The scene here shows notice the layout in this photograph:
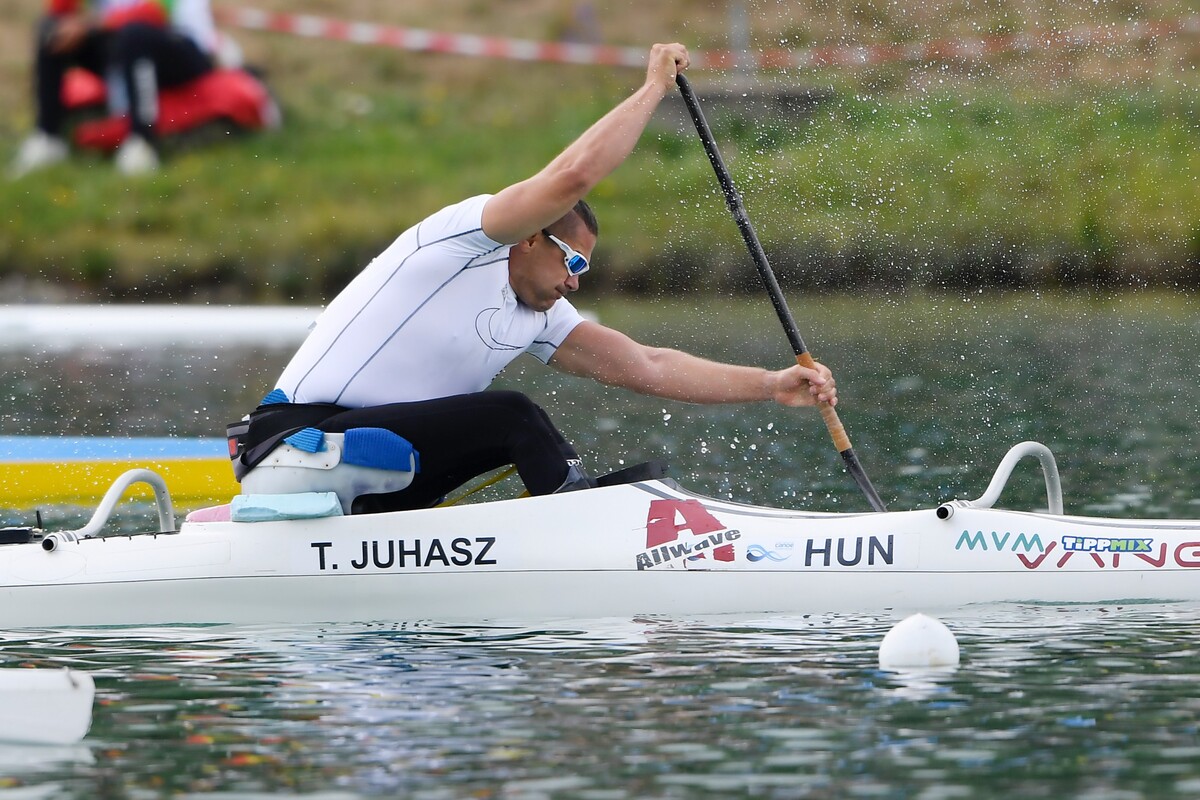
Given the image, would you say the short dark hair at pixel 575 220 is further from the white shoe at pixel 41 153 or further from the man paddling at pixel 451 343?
the white shoe at pixel 41 153

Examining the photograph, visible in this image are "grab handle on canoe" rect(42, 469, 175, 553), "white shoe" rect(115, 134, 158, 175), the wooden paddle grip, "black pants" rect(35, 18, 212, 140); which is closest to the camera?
"grab handle on canoe" rect(42, 469, 175, 553)

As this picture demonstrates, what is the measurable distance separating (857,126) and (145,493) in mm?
13053

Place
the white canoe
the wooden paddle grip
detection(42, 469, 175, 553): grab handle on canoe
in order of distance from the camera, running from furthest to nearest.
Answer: the wooden paddle grip
detection(42, 469, 175, 553): grab handle on canoe
the white canoe

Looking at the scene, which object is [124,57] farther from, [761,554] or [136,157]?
[761,554]

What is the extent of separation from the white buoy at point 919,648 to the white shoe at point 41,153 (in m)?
21.6

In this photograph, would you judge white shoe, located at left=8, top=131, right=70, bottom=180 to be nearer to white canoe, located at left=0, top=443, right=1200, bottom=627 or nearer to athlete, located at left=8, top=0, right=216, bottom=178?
athlete, located at left=8, top=0, right=216, bottom=178

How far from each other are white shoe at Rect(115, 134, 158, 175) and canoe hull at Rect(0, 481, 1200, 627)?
62.8 feet

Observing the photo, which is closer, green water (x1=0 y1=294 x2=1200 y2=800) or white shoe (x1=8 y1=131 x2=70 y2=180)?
green water (x1=0 y1=294 x2=1200 y2=800)

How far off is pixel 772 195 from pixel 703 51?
5.46m

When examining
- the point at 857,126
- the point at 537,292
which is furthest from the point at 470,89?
the point at 537,292

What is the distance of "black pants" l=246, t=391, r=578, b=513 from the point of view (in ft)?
21.7

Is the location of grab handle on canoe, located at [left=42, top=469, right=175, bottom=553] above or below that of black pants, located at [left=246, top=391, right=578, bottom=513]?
below

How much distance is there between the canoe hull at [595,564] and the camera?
6.55 meters

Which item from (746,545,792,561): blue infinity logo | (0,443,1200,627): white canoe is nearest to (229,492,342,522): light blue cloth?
(0,443,1200,627): white canoe
